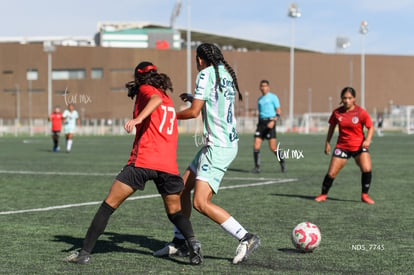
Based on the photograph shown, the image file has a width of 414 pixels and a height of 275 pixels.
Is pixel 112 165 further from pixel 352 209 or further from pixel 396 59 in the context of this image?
pixel 396 59

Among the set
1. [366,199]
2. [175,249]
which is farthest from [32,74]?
[175,249]

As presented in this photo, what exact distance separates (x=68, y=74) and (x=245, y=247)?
91536 mm

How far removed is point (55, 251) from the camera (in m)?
7.02

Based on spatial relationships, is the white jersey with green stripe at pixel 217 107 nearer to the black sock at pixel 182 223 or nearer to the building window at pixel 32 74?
the black sock at pixel 182 223

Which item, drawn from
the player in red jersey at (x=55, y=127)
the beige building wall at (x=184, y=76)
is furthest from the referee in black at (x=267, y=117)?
the beige building wall at (x=184, y=76)

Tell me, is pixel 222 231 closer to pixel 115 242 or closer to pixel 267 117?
pixel 115 242

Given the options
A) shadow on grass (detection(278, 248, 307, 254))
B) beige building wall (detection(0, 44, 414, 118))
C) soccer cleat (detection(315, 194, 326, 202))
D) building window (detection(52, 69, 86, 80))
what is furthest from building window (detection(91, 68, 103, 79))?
shadow on grass (detection(278, 248, 307, 254))

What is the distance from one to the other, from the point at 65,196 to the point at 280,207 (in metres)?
3.83

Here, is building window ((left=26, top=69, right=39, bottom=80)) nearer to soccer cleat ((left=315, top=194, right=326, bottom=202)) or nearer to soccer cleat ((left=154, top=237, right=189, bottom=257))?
soccer cleat ((left=315, top=194, right=326, bottom=202))

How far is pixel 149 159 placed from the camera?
630 cm

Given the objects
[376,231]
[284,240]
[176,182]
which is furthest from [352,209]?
[176,182]

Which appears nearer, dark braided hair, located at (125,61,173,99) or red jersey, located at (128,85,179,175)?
red jersey, located at (128,85,179,175)

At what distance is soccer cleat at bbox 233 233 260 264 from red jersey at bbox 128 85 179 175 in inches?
34.9

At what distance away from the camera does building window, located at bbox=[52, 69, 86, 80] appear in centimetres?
9506
